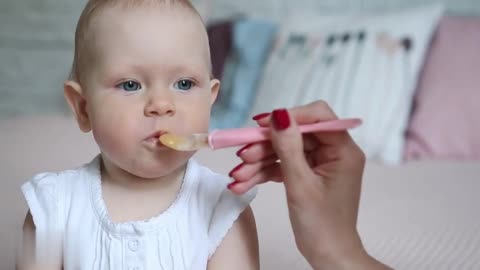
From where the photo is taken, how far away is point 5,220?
134 centimetres

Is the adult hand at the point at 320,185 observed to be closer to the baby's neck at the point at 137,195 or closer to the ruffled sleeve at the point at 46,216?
the baby's neck at the point at 137,195

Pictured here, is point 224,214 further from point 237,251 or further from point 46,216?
point 46,216

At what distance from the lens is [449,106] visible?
6.41 ft

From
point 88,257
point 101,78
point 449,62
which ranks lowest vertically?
point 88,257

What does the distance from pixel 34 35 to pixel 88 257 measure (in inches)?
88.8

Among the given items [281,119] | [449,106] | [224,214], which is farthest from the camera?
[449,106]

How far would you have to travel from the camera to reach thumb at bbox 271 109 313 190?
0.74 m

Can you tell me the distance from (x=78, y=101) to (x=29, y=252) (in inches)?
8.1

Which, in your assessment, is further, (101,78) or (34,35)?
(34,35)

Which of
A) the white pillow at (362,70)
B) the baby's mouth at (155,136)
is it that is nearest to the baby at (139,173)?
the baby's mouth at (155,136)

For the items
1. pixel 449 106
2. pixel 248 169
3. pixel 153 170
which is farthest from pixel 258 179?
pixel 449 106

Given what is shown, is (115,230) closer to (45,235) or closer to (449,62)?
(45,235)

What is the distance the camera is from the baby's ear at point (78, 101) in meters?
0.86

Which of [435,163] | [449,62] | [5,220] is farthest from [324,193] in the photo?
[449,62]
